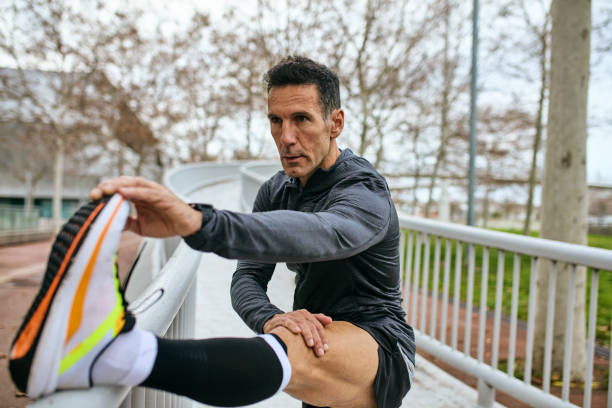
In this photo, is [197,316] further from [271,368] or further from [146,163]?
[146,163]

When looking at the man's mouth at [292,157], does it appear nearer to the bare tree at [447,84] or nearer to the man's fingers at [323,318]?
the man's fingers at [323,318]

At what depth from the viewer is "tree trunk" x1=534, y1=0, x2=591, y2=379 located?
4590mm

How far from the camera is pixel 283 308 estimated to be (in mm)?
3209

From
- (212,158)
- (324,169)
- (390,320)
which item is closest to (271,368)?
(390,320)

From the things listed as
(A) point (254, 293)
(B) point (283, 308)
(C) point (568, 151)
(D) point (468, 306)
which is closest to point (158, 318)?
(A) point (254, 293)

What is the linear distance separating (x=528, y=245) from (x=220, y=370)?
225cm

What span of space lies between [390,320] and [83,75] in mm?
25473

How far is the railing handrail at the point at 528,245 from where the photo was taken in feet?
8.18

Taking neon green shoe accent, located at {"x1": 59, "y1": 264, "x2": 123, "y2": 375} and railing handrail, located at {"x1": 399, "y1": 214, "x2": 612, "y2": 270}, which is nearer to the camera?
neon green shoe accent, located at {"x1": 59, "y1": 264, "x2": 123, "y2": 375}

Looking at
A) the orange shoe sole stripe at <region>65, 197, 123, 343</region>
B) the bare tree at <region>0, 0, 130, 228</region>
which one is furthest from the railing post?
the bare tree at <region>0, 0, 130, 228</region>

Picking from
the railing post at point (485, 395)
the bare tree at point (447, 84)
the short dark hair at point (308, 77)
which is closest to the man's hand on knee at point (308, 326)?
the short dark hair at point (308, 77)

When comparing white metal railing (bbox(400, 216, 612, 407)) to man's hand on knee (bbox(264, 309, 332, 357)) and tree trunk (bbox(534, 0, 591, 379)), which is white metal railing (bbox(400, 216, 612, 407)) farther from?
man's hand on knee (bbox(264, 309, 332, 357))

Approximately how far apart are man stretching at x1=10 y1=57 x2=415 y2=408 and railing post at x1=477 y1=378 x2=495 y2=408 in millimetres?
1825

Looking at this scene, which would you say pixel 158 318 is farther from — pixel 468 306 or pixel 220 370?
pixel 468 306
